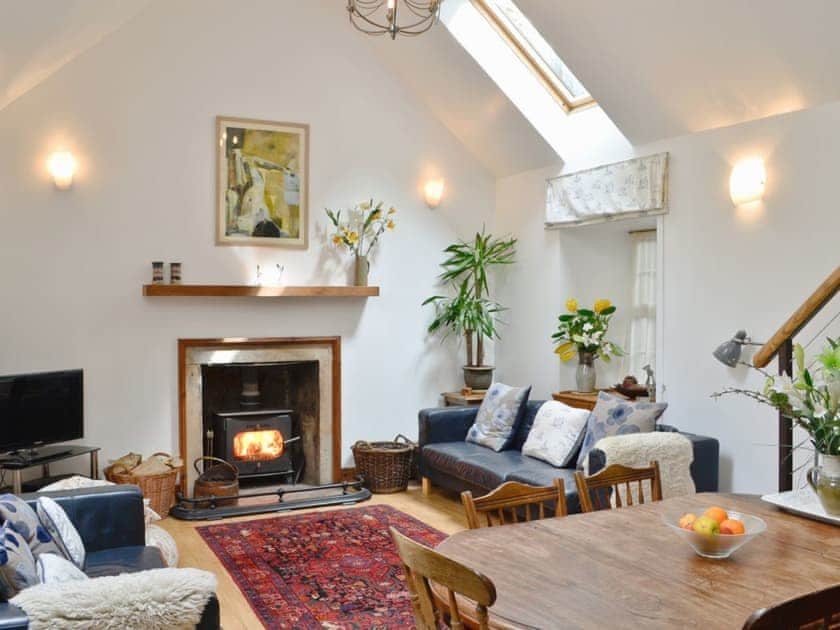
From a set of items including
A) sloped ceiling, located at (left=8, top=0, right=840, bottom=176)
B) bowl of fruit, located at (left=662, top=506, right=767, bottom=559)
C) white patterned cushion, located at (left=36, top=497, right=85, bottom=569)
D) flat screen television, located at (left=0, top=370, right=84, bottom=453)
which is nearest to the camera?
bowl of fruit, located at (left=662, top=506, right=767, bottom=559)

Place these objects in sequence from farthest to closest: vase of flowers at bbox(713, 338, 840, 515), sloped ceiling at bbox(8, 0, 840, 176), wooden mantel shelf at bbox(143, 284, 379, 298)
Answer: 1. wooden mantel shelf at bbox(143, 284, 379, 298)
2. sloped ceiling at bbox(8, 0, 840, 176)
3. vase of flowers at bbox(713, 338, 840, 515)

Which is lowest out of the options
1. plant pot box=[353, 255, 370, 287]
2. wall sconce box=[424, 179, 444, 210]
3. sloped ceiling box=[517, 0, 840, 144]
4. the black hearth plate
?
the black hearth plate

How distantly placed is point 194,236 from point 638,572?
4502 mm

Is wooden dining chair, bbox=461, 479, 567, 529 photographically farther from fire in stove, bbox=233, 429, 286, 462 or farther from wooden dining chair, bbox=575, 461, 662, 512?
fire in stove, bbox=233, 429, 286, 462

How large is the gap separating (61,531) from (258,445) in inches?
123

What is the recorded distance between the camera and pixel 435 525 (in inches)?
213

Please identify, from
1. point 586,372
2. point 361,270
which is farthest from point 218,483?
point 586,372

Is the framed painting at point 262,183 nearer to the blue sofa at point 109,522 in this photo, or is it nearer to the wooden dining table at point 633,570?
the blue sofa at point 109,522

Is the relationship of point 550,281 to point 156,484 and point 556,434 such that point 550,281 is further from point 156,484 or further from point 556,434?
point 156,484

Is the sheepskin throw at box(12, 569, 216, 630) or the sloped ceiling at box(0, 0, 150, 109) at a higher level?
the sloped ceiling at box(0, 0, 150, 109)

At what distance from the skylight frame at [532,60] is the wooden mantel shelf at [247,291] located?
192 centimetres

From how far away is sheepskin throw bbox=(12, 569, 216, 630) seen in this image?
2191mm

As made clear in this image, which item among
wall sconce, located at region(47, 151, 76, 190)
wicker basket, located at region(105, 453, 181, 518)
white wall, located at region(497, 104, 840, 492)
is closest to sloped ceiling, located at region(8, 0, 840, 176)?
white wall, located at region(497, 104, 840, 492)

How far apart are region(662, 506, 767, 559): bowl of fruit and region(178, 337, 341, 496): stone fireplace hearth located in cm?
426
